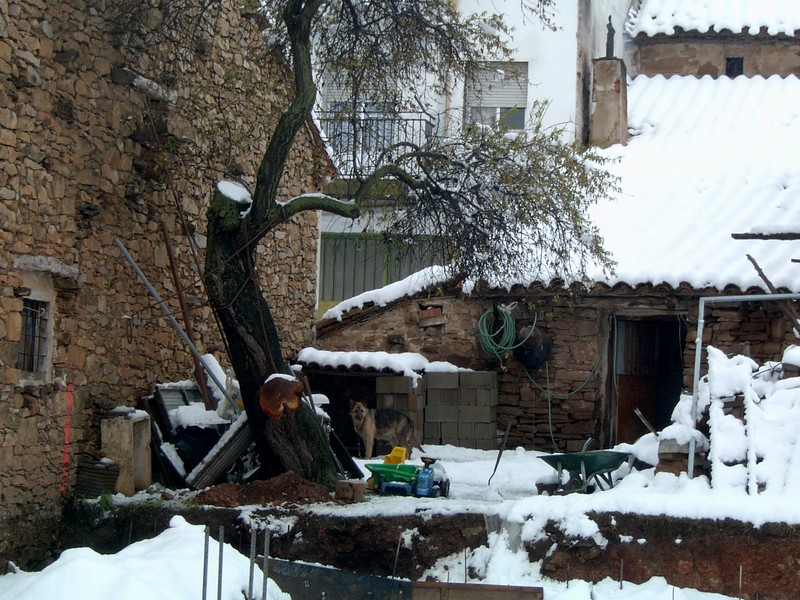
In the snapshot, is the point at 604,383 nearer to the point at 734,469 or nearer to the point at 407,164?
the point at 407,164

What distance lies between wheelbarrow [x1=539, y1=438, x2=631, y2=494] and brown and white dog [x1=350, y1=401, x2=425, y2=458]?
3.13m

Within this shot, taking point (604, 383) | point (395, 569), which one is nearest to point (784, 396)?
point (395, 569)

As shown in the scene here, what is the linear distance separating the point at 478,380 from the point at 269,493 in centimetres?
469

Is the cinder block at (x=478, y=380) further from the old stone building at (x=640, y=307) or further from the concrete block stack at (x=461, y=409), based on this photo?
the old stone building at (x=640, y=307)

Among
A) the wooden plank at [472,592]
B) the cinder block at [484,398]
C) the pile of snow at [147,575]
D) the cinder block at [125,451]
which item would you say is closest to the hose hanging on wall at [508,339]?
the cinder block at [484,398]

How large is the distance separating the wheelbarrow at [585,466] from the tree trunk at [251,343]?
6.10ft

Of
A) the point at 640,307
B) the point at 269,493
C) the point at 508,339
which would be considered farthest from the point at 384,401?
the point at 269,493

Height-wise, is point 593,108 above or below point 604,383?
above

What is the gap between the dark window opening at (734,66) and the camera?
18828 mm

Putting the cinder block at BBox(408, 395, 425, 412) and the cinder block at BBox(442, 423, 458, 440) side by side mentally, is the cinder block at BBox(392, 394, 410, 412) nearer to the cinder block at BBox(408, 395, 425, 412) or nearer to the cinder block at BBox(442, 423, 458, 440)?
the cinder block at BBox(408, 395, 425, 412)

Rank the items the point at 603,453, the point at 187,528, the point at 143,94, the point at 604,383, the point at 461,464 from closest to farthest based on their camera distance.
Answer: the point at 187,528 → the point at 603,453 → the point at 143,94 → the point at 461,464 → the point at 604,383

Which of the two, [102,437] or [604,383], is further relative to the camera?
[604,383]

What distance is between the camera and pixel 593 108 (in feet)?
55.9

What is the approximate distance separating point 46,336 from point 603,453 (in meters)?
4.48
